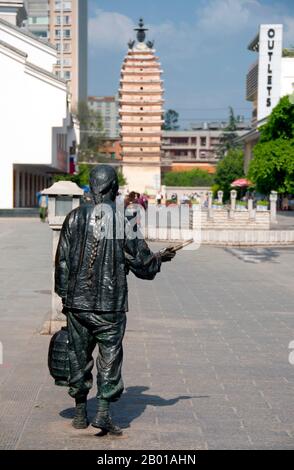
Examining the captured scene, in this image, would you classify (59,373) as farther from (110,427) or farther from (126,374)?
(126,374)

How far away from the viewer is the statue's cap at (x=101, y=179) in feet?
18.0

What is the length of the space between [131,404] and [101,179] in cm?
197

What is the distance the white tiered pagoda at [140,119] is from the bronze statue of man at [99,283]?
8628 centimetres

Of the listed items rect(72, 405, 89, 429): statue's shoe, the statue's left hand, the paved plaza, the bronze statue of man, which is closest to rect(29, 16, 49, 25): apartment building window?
the paved plaza

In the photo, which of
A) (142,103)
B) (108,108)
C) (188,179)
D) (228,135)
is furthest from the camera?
(108,108)

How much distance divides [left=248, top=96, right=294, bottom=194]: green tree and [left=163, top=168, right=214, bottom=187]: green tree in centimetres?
6627

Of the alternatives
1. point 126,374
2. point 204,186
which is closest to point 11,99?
point 126,374

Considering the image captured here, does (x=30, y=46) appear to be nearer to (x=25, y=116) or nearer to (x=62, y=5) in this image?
(x=25, y=116)

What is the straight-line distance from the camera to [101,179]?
5500 millimetres

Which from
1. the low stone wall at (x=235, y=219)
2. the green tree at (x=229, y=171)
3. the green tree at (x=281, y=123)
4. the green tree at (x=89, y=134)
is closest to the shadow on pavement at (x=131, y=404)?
the low stone wall at (x=235, y=219)

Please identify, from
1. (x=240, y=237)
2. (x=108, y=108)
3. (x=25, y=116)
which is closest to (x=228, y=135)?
(x=108, y=108)

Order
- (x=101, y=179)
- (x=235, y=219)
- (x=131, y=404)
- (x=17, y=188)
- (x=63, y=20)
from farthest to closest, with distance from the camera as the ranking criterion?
1. (x=63, y=20)
2. (x=17, y=188)
3. (x=235, y=219)
4. (x=131, y=404)
5. (x=101, y=179)

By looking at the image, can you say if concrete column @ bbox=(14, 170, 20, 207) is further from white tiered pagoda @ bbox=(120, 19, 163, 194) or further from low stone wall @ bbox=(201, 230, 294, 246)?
white tiered pagoda @ bbox=(120, 19, 163, 194)

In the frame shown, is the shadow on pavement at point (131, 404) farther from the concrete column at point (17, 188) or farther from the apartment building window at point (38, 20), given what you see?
the apartment building window at point (38, 20)
